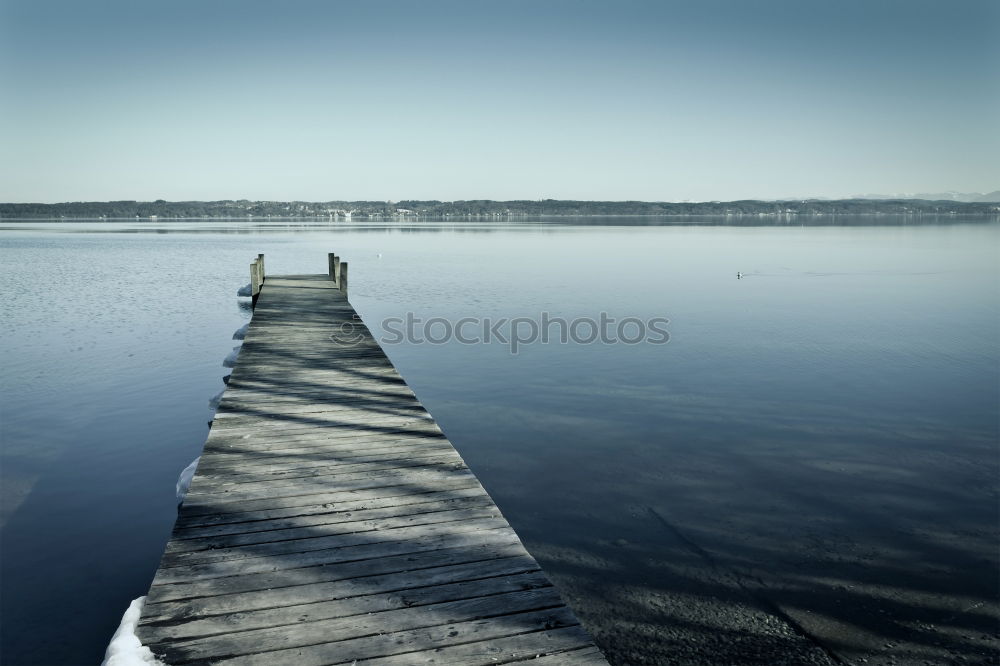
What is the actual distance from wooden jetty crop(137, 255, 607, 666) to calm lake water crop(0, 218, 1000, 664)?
1.58 meters

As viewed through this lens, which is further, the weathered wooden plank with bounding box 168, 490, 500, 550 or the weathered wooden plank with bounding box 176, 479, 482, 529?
the weathered wooden plank with bounding box 176, 479, 482, 529

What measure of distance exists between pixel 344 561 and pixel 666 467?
5.82 m

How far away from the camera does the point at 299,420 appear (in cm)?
753

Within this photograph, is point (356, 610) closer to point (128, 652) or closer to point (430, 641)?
point (430, 641)

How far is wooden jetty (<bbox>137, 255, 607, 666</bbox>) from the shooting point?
3.49 meters

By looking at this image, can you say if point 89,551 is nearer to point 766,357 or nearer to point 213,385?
point 213,385

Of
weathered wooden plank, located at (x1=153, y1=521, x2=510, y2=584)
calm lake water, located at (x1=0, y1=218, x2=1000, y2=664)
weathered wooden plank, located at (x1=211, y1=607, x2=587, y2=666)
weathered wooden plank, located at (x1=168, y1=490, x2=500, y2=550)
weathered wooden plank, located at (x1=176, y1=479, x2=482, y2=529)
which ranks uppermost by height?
weathered wooden plank, located at (x1=176, y1=479, x2=482, y2=529)

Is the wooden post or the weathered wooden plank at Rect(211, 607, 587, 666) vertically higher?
the wooden post

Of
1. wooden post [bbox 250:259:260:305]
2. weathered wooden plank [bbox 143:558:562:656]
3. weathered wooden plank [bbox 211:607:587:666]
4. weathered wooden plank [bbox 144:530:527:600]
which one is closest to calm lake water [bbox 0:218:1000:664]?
weathered wooden plank [bbox 144:530:527:600]

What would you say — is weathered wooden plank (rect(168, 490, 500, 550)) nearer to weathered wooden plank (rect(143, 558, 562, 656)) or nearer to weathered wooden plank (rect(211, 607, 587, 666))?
weathered wooden plank (rect(143, 558, 562, 656))

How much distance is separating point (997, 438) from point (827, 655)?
7315 mm

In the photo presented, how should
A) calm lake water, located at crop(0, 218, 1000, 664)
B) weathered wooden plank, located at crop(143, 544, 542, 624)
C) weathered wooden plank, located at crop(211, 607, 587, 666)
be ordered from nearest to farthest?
weathered wooden plank, located at crop(211, 607, 587, 666), weathered wooden plank, located at crop(143, 544, 542, 624), calm lake water, located at crop(0, 218, 1000, 664)

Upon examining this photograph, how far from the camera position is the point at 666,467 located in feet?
29.8

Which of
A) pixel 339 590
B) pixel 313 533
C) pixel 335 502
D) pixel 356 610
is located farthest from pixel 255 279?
pixel 356 610
